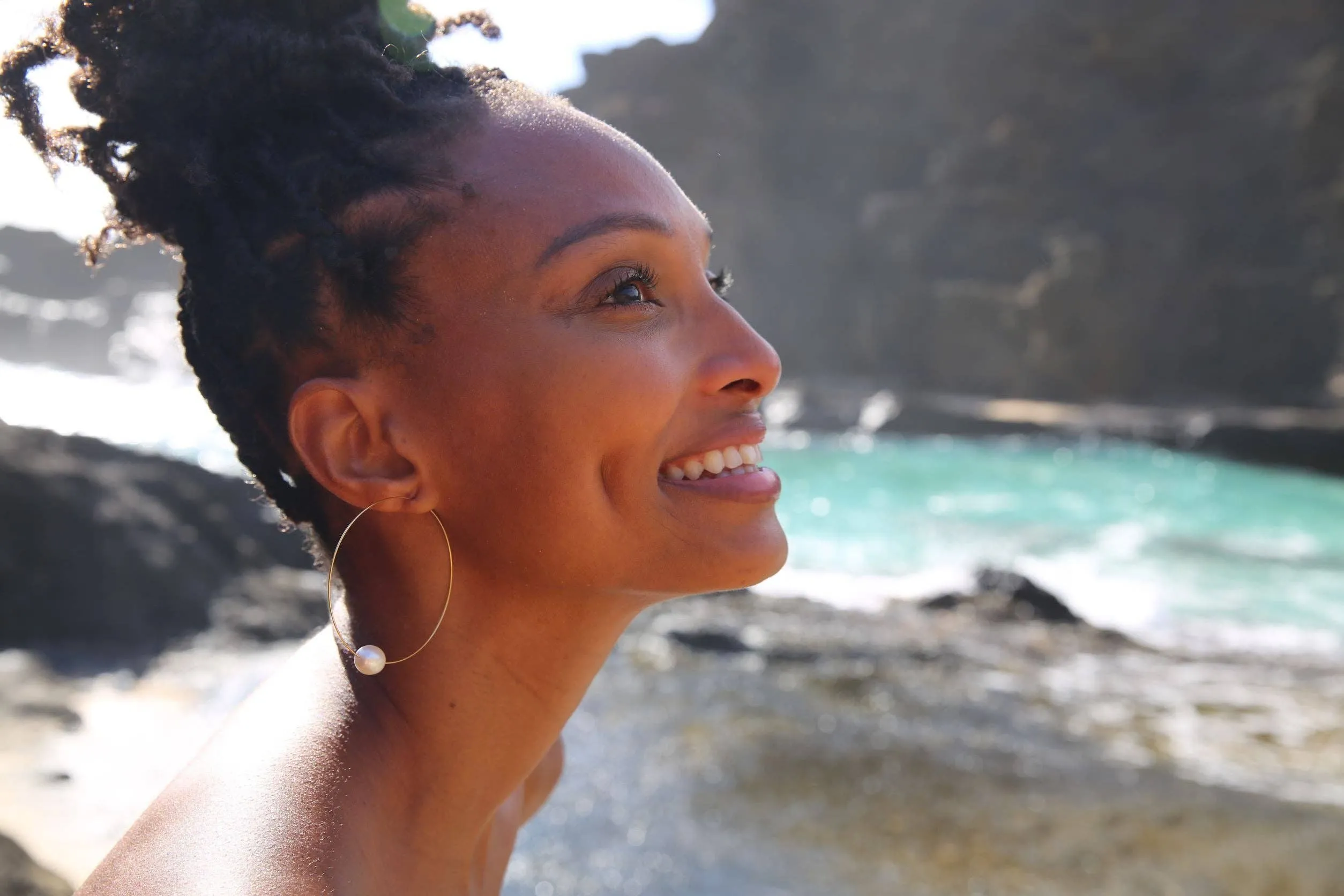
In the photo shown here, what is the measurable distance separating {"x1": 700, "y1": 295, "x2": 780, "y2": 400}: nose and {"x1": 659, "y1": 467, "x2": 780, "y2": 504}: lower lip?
0.34 ft

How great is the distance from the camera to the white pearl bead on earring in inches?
51.7

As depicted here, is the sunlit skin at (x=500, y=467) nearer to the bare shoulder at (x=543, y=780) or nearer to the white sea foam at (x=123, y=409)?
the bare shoulder at (x=543, y=780)

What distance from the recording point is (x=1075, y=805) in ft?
15.1

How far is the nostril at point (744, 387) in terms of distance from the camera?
1383 mm

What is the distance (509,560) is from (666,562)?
20 cm

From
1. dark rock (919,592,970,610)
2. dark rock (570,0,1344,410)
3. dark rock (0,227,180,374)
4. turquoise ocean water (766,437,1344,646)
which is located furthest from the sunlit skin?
dark rock (0,227,180,374)

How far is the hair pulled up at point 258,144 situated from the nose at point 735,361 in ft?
1.28

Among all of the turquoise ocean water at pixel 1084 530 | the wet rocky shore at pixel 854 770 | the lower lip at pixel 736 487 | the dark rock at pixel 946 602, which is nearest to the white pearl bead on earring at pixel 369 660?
the lower lip at pixel 736 487

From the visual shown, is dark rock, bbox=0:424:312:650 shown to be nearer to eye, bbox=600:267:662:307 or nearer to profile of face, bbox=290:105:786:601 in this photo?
profile of face, bbox=290:105:786:601

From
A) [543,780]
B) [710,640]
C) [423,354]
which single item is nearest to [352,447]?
[423,354]

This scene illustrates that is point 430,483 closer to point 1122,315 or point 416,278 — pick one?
point 416,278

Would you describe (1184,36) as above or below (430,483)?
above

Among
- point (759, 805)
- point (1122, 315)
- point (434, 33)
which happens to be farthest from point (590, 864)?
point (1122, 315)

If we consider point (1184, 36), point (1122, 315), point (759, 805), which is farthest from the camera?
point (1184, 36)
